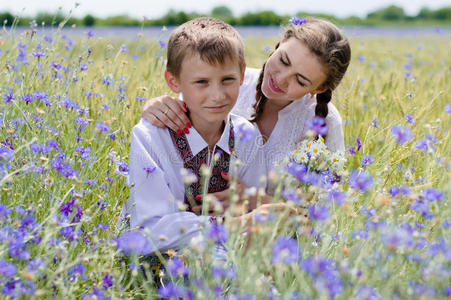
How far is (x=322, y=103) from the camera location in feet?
Result: 8.74

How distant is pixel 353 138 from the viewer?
3.07 meters

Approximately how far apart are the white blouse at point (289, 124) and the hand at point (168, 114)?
56 centimetres

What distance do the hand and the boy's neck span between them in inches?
2.5

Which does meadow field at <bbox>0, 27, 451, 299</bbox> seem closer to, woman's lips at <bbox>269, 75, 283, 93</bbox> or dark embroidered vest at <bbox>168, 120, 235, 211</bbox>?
dark embroidered vest at <bbox>168, 120, 235, 211</bbox>

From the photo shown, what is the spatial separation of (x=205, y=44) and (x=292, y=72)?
1.95ft

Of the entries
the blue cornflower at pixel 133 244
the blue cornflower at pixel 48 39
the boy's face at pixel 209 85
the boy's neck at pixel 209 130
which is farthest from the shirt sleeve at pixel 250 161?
the blue cornflower at pixel 48 39

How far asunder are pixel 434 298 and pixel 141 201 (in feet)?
3.79

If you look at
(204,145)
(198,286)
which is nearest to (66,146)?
(204,145)

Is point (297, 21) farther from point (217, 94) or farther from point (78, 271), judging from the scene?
point (78, 271)

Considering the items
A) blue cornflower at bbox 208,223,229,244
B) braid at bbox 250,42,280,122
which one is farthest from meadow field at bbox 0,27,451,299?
braid at bbox 250,42,280,122

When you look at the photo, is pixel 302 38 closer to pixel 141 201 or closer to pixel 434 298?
pixel 141 201

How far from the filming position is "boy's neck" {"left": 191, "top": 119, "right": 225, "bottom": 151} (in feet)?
7.21

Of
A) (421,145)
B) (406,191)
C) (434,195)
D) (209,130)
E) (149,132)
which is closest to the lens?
(434,195)

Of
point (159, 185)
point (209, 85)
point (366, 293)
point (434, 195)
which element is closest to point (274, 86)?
point (209, 85)
